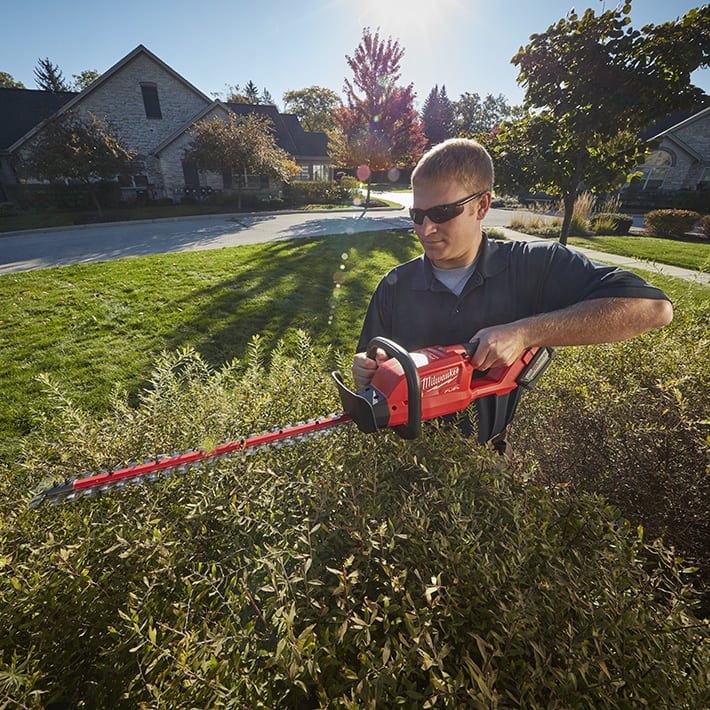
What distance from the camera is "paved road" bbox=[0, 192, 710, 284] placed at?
1042 cm

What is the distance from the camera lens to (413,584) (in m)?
0.98

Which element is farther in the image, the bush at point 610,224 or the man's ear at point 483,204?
the bush at point 610,224

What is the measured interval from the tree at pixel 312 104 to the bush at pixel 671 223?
200ft

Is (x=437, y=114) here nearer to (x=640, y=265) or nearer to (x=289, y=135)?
(x=289, y=135)

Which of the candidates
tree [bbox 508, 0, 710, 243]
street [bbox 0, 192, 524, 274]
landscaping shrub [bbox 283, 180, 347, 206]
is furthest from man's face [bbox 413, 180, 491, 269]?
landscaping shrub [bbox 283, 180, 347, 206]

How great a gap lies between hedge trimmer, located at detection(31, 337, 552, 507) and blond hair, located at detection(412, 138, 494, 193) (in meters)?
0.90

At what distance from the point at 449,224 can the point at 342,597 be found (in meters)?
1.78

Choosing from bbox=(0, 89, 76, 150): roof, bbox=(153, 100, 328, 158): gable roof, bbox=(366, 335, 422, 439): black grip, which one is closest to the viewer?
bbox=(366, 335, 422, 439): black grip

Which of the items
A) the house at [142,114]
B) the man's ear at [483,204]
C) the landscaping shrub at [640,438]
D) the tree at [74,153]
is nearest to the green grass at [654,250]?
the landscaping shrub at [640,438]

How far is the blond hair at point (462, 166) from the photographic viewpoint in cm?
185

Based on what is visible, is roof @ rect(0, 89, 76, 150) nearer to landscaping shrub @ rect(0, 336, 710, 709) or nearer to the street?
the street

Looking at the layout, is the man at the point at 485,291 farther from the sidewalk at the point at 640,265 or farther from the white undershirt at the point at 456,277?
the sidewalk at the point at 640,265

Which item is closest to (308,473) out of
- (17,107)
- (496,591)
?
(496,591)

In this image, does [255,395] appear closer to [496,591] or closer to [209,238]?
[496,591]
